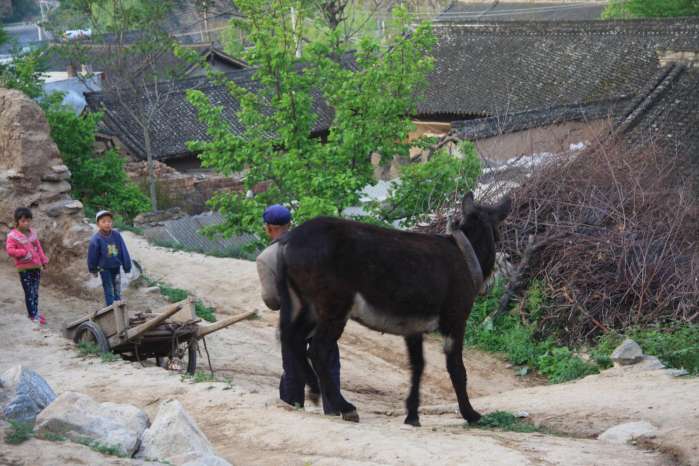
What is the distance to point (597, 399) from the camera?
28.7ft

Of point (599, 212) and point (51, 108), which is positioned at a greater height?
point (51, 108)

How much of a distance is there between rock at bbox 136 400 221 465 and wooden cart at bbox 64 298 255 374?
291cm

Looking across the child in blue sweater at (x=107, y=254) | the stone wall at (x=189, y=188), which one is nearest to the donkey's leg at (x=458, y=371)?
the child in blue sweater at (x=107, y=254)

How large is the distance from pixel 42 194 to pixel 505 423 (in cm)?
723

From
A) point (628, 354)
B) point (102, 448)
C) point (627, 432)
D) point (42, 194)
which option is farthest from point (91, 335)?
point (628, 354)

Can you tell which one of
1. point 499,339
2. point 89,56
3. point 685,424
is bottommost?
point 499,339

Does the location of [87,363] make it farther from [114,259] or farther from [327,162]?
[327,162]

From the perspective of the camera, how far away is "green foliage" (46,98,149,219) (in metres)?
21.2

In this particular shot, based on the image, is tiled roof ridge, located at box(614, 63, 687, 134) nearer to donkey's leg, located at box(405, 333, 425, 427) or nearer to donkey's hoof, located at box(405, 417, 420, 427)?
donkey's leg, located at box(405, 333, 425, 427)

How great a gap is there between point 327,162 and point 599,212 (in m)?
4.50

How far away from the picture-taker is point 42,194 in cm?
1269

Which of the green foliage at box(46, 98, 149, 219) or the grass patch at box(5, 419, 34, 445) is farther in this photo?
the green foliage at box(46, 98, 149, 219)

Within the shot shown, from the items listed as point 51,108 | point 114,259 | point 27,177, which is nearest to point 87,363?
point 114,259

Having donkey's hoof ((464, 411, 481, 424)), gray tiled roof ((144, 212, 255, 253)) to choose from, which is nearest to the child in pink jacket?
donkey's hoof ((464, 411, 481, 424))
